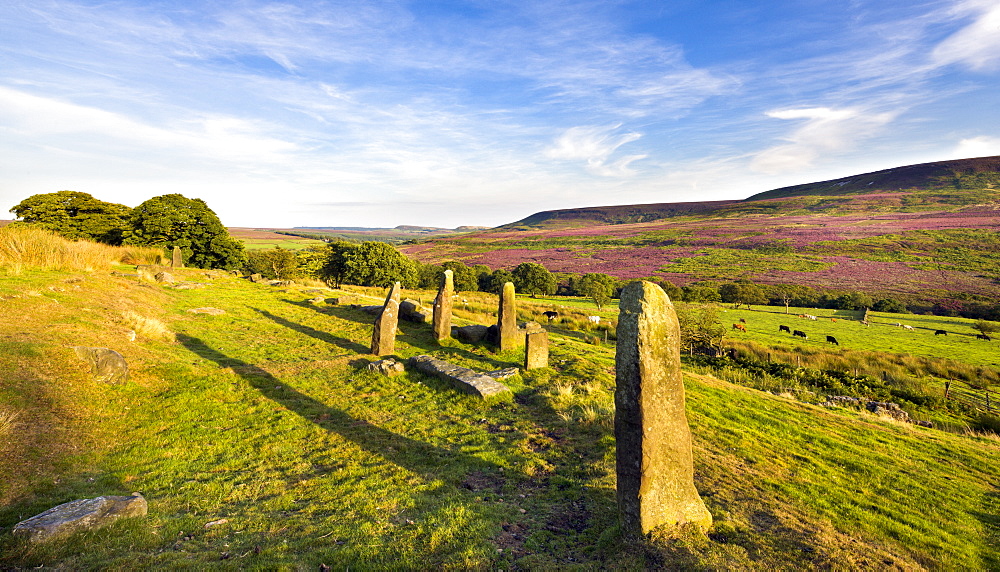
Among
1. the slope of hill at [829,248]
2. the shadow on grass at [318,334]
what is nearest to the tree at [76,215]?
the shadow on grass at [318,334]

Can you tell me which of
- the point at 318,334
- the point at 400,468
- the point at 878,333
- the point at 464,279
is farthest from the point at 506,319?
the point at 464,279

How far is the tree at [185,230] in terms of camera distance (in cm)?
4100

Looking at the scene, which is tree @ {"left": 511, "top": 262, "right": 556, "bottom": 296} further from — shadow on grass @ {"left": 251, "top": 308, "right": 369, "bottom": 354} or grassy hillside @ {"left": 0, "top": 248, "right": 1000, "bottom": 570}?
grassy hillside @ {"left": 0, "top": 248, "right": 1000, "bottom": 570}

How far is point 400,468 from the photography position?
816cm

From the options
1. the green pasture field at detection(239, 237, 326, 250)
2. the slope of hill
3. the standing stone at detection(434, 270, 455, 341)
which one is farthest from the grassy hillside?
the green pasture field at detection(239, 237, 326, 250)

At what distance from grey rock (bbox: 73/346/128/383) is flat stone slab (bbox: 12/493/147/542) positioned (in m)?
6.51

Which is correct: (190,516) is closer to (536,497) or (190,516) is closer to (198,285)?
(536,497)

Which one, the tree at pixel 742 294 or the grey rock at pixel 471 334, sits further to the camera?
the tree at pixel 742 294

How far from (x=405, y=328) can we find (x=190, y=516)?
50.6 ft

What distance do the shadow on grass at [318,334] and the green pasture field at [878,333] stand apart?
29001 millimetres

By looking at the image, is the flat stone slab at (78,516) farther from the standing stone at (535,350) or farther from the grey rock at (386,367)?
the standing stone at (535,350)

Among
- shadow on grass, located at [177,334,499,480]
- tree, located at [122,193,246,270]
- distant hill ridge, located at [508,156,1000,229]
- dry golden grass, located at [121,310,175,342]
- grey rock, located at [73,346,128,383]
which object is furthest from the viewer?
distant hill ridge, located at [508,156,1000,229]

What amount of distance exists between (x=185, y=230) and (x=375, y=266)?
19748mm

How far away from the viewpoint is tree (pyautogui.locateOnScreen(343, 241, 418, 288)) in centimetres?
4659
